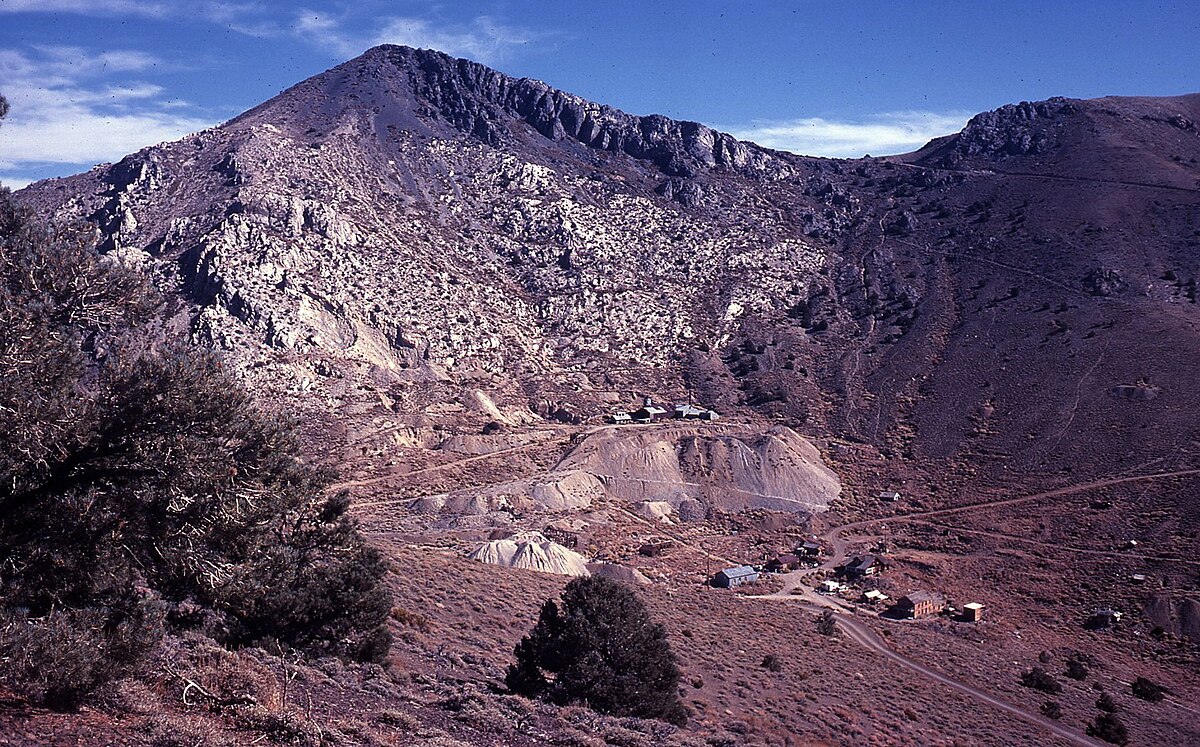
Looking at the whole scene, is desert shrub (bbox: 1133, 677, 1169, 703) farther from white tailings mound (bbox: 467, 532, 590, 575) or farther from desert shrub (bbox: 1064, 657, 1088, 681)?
white tailings mound (bbox: 467, 532, 590, 575)

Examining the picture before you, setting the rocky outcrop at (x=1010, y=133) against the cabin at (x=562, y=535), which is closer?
the cabin at (x=562, y=535)

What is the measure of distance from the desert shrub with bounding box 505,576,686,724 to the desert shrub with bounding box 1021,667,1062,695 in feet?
54.8

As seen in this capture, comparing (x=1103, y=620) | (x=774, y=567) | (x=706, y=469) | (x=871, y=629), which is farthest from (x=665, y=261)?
(x=1103, y=620)

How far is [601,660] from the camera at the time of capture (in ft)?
49.0

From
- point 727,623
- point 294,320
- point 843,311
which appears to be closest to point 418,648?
point 727,623

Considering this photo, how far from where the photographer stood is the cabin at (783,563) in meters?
39.9

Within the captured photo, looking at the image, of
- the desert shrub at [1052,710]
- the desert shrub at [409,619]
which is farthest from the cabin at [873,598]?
the desert shrub at [409,619]

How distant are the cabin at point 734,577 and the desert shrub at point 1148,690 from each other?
15323 mm

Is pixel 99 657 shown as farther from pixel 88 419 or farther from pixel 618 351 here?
pixel 618 351

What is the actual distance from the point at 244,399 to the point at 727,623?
23.2 metres

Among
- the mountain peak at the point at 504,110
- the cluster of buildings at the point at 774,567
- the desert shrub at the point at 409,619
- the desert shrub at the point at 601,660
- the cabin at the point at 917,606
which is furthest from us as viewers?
the mountain peak at the point at 504,110

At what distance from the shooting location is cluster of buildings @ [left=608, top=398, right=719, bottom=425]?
181 ft

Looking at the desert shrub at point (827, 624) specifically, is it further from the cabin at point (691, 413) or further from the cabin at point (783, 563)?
the cabin at point (691, 413)

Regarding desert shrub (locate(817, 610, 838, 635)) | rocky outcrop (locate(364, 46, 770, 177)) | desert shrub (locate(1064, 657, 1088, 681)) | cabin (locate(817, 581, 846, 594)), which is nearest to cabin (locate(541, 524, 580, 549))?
cabin (locate(817, 581, 846, 594))
